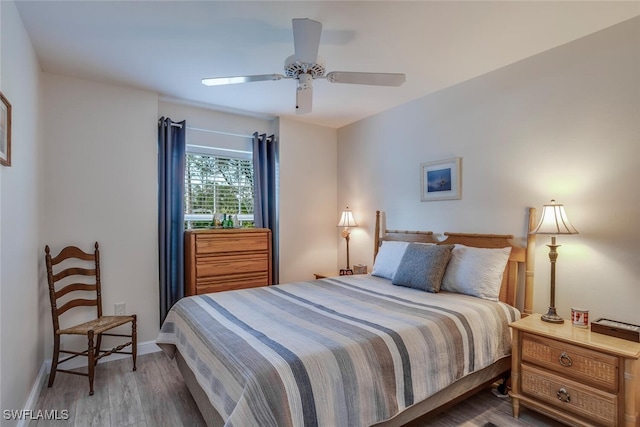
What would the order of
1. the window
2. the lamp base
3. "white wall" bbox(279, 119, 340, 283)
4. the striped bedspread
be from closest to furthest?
the striped bedspread < the lamp base < the window < "white wall" bbox(279, 119, 340, 283)

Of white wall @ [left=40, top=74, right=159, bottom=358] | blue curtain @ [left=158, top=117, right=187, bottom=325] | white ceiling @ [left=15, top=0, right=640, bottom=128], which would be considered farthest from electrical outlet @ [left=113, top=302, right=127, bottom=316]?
white ceiling @ [left=15, top=0, right=640, bottom=128]

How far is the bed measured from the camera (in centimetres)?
143

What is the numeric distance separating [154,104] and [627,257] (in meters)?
4.13

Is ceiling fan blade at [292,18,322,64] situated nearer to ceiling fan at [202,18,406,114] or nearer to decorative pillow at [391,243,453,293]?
ceiling fan at [202,18,406,114]

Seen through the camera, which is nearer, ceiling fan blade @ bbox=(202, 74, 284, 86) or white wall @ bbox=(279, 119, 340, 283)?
ceiling fan blade @ bbox=(202, 74, 284, 86)

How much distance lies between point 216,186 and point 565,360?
3600 mm

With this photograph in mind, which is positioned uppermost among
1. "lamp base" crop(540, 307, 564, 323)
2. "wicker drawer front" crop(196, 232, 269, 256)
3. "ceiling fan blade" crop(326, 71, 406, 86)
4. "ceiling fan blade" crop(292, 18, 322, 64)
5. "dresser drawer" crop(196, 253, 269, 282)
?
"ceiling fan blade" crop(292, 18, 322, 64)

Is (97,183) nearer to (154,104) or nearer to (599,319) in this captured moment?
(154,104)

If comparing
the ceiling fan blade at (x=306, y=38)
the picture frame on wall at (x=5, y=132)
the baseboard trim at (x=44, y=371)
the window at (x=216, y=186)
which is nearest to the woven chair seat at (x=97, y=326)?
the baseboard trim at (x=44, y=371)

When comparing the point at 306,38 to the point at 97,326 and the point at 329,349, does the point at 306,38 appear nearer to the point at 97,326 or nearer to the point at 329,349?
the point at 329,349

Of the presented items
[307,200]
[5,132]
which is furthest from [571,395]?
[5,132]

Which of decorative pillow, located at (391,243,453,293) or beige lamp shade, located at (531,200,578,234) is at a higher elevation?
beige lamp shade, located at (531,200,578,234)

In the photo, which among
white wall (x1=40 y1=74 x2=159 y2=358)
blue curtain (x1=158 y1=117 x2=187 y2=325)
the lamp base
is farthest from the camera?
blue curtain (x1=158 y1=117 x2=187 y2=325)

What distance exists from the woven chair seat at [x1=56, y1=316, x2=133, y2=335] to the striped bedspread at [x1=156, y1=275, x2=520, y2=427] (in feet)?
2.11
